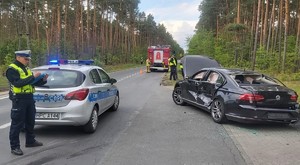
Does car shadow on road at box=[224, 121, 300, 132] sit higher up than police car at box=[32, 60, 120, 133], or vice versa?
police car at box=[32, 60, 120, 133]

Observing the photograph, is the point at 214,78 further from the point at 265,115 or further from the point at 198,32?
the point at 198,32

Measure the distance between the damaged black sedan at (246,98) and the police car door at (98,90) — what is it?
2.91m

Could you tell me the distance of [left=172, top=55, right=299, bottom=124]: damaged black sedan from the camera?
25.6 feet

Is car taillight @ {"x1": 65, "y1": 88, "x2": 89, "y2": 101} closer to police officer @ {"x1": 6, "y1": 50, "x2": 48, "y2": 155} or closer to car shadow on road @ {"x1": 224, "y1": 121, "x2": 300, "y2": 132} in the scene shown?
police officer @ {"x1": 6, "y1": 50, "x2": 48, "y2": 155}

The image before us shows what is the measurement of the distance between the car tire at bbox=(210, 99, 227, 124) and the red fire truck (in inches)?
1104

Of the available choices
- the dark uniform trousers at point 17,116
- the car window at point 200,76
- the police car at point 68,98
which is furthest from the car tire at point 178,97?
the dark uniform trousers at point 17,116

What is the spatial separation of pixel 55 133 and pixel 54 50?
89.8 feet

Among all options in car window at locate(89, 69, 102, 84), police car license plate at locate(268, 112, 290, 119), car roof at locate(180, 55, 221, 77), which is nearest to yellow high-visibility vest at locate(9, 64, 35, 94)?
car window at locate(89, 69, 102, 84)

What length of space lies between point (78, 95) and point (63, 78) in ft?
1.94

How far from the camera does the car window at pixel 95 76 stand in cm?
804

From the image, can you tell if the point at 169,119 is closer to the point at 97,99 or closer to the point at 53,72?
the point at 97,99

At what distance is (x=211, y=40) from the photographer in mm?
42594

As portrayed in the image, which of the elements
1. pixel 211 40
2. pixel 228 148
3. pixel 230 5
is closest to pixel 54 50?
pixel 211 40

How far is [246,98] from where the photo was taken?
7840 mm
